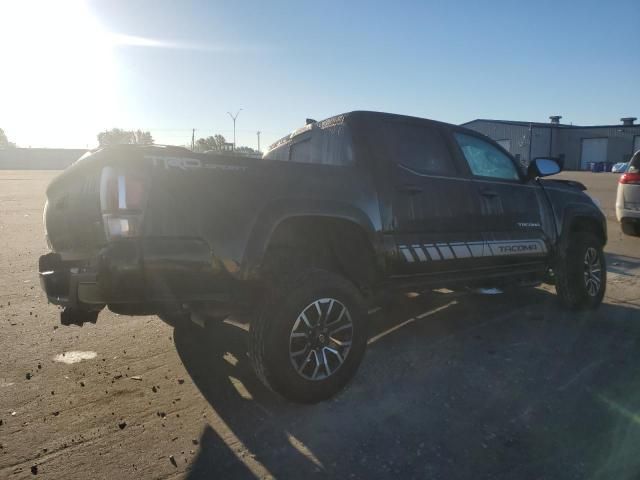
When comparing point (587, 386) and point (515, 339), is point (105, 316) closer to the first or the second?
point (515, 339)

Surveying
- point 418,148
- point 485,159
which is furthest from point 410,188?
point 485,159

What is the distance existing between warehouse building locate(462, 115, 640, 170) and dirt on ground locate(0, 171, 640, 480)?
169ft

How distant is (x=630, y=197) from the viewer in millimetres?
9523

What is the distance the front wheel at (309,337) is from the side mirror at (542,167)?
2618 millimetres

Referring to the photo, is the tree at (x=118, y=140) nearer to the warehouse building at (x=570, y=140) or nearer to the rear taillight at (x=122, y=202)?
the rear taillight at (x=122, y=202)

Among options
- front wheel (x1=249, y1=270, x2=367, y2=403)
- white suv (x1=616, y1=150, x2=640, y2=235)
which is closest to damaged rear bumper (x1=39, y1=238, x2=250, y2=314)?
front wheel (x1=249, y1=270, x2=367, y2=403)

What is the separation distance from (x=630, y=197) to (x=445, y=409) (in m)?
8.65

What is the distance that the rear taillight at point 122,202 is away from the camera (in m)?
2.59

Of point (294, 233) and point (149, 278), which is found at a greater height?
point (294, 233)

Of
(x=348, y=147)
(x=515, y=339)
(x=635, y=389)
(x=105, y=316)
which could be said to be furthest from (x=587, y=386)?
(x=105, y=316)

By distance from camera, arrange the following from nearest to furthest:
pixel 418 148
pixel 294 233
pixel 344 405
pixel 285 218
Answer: pixel 285 218, pixel 344 405, pixel 294 233, pixel 418 148

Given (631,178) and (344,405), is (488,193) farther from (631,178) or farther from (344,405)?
(631,178)

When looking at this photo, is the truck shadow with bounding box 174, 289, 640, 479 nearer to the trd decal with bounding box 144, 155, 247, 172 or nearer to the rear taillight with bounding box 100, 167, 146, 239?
the rear taillight with bounding box 100, 167, 146, 239

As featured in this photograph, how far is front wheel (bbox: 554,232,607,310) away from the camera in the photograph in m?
5.07
